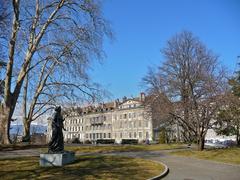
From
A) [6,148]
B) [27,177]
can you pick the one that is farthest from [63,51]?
[27,177]

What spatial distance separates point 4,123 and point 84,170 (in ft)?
47.5

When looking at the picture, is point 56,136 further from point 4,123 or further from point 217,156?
point 217,156

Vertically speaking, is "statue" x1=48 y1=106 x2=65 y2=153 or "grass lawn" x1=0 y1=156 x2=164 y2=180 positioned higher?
"statue" x1=48 y1=106 x2=65 y2=153

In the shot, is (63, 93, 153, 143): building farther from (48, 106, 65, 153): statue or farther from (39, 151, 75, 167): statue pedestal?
Answer: (39, 151, 75, 167): statue pedestal

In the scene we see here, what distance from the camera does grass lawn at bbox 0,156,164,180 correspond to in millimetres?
14336

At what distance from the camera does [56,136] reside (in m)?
17.7

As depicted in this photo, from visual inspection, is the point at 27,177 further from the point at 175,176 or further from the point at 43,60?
the point at 43,60

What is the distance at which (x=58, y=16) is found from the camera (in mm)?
29625

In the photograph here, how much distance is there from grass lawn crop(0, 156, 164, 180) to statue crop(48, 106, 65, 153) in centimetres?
103

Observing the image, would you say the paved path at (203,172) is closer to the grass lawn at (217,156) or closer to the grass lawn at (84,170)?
the grass lawn at (84,170)

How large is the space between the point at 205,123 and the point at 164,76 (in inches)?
374

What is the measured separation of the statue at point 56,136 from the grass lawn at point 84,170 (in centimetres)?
103

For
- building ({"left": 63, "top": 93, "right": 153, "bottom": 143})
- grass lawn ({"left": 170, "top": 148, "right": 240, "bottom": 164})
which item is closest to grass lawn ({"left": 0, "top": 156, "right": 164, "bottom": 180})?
grass lawn ({"left": 170, "top": 148, "right": 240, "bottom": 164})

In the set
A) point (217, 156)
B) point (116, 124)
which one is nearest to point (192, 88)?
point (217, 156)
